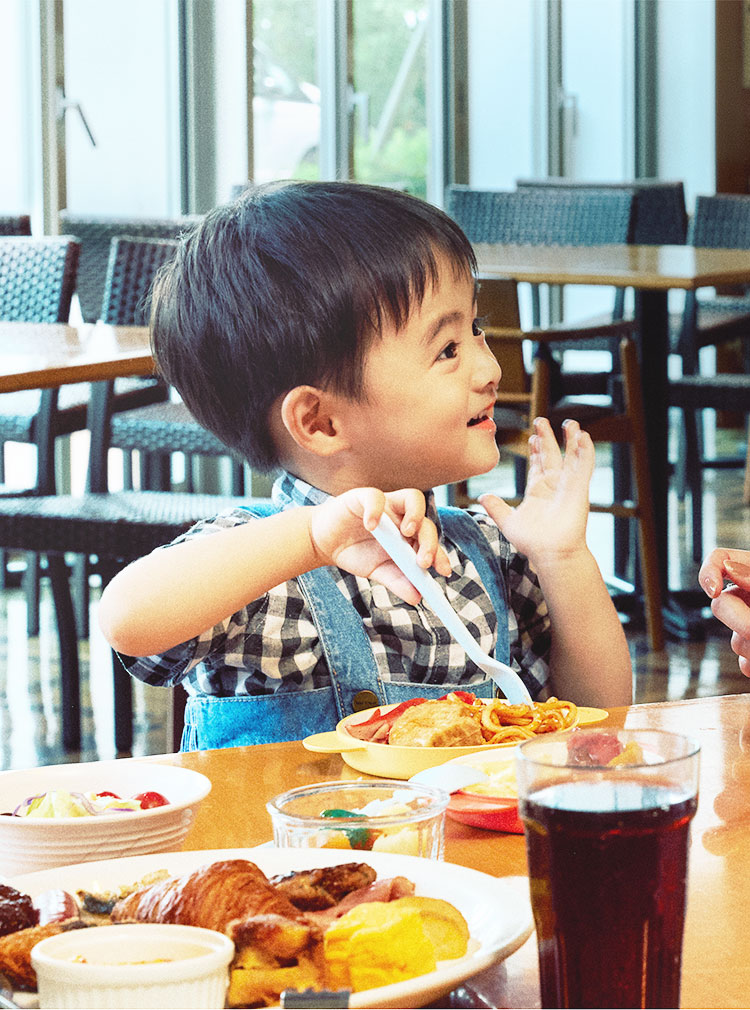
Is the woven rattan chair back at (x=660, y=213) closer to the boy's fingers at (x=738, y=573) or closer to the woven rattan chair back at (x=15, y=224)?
the woven rattan chair back at (x=15, y=224)

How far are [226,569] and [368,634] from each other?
0.24 m

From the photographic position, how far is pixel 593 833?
507 mm

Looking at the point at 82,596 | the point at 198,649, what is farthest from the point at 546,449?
the point at 82,596

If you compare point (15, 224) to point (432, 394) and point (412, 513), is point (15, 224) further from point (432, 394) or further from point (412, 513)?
point (412, 513)

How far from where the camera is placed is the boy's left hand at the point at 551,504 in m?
1.32

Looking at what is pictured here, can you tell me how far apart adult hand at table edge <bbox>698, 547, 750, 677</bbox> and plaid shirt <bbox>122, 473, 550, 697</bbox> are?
235 mm

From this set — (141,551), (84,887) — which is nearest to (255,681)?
(84,887)

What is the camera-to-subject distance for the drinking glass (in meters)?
0.51

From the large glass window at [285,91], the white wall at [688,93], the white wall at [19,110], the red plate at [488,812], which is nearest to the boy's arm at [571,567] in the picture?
the red plate at [488,812]

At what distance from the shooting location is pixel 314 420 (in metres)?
1.30

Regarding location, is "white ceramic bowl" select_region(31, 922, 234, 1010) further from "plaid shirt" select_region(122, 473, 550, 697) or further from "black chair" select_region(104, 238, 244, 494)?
"black chair" select_region(104, 238, 244, 494)

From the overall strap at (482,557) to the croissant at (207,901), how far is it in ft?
2.52

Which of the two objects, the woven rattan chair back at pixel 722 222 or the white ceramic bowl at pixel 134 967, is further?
the woven rattan chair back at pixel 722 222

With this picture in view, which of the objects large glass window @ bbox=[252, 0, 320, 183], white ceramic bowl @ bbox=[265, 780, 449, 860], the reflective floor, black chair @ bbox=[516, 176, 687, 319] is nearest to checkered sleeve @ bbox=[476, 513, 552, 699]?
white ceramic bowl @ bbox=[265, 780, 449, 860]
